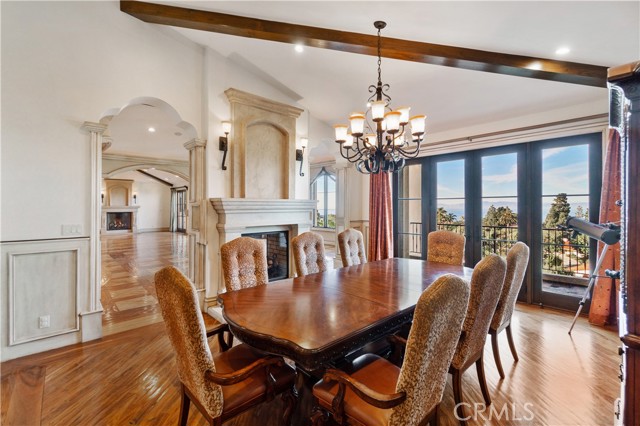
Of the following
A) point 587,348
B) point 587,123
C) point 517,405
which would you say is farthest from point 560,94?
point 517,405

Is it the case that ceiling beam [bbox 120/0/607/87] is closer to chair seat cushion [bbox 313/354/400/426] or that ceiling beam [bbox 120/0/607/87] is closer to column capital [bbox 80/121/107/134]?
column capital [bbox 80/121/107/134]

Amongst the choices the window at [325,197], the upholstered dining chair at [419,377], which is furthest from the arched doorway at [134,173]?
the window at [325,197]

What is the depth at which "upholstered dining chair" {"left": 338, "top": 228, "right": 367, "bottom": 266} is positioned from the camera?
10.8 ft

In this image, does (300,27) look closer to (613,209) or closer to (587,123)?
(587,123)

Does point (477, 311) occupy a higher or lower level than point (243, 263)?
lower

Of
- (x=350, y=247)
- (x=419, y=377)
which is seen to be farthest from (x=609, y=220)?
(x=419, y=377)

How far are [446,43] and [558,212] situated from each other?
107 inches

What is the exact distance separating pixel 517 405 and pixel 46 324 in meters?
4.00

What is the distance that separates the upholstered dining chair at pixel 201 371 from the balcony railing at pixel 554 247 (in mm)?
3908

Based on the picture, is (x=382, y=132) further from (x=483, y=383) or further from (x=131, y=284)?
(x=131, y=284)

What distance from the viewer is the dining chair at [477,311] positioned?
1.65m

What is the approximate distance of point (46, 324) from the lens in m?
2.66

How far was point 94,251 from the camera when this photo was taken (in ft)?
→ 9.54

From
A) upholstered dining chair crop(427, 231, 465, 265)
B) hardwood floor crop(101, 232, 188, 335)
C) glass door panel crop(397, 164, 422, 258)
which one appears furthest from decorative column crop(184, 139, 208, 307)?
glass door panel crop(397, 164, 422, 258)
